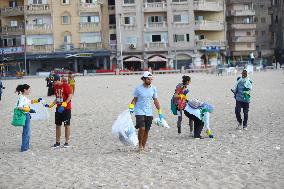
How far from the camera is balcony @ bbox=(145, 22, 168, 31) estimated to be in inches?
2741

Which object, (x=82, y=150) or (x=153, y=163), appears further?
(x=82, y=150)

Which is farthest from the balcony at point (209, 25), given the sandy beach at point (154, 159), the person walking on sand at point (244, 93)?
→ the person walking on sand at point (244, 93)

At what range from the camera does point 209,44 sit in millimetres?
70875

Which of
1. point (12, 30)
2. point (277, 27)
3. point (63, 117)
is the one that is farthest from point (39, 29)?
point (63, 117)

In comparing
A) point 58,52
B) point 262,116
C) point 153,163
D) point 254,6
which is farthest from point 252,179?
point 254,6

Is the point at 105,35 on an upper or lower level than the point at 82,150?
upper

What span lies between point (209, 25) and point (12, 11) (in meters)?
26.7

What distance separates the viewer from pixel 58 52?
226ft

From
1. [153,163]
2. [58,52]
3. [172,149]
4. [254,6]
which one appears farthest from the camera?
[254,6]

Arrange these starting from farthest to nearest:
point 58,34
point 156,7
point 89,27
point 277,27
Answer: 1. point 277,27
2. point 89,27
3. point 58,34
4. point 156,7

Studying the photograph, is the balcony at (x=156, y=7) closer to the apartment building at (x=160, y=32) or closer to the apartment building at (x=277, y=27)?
the apartment building at (x=160, y=32)

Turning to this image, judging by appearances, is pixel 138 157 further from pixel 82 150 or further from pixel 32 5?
pixel 32 5

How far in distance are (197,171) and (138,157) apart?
183 centimetres

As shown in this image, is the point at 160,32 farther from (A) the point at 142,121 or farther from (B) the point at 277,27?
(A) the point at 142,121
